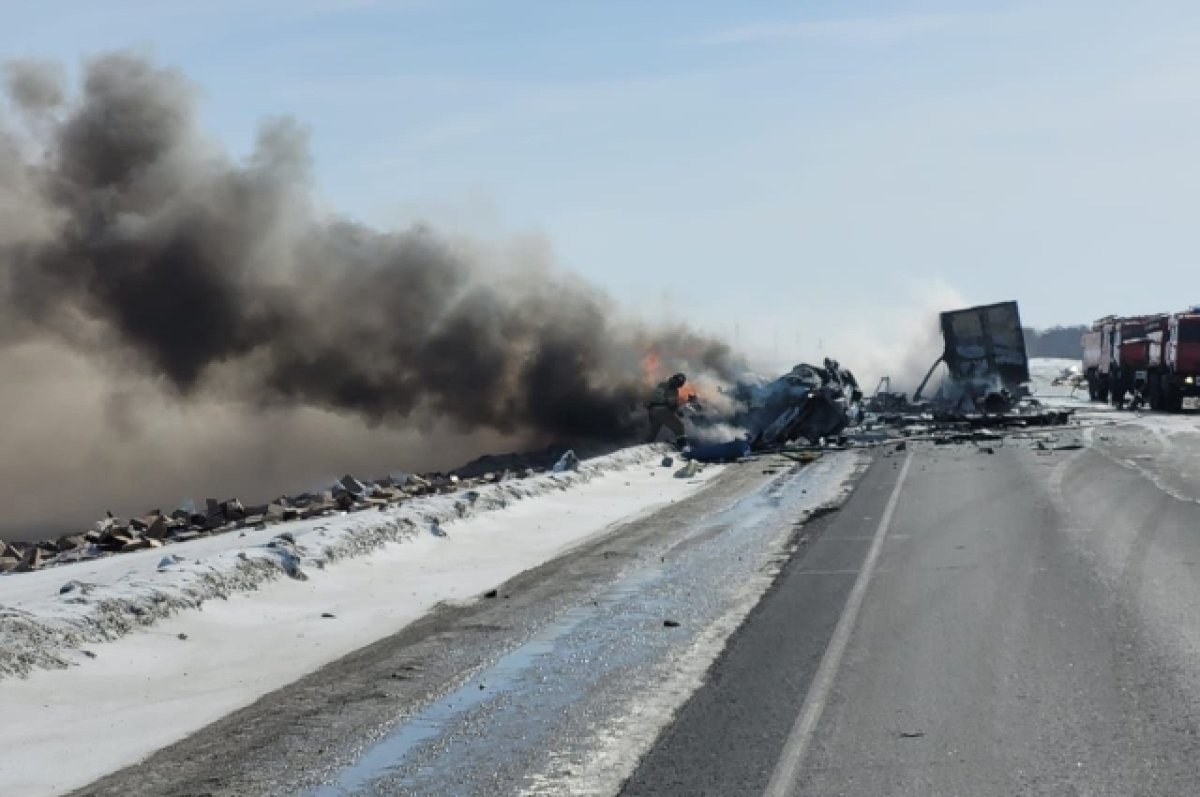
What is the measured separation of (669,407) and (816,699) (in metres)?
29.7

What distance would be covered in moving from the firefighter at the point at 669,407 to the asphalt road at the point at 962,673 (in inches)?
774

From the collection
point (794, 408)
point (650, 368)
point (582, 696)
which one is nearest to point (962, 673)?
point (582, 696)

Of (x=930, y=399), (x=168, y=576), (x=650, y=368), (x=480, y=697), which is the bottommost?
(x=480, y=697)

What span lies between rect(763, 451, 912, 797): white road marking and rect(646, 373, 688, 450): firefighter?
23.1 metres

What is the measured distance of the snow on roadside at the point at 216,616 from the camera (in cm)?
973

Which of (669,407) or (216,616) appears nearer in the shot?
(216,616)

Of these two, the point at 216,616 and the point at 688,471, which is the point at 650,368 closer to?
the point at 688,471

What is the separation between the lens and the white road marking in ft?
25.0

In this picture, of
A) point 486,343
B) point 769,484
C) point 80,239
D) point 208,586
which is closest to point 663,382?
point 486,343

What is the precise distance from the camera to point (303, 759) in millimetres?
8570

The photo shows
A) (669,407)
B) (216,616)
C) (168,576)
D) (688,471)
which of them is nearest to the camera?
(216,616)

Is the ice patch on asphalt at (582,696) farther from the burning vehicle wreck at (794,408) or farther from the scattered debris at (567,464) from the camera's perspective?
the burning vehicle wreck at (794,408)

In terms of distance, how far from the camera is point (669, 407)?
39031mm

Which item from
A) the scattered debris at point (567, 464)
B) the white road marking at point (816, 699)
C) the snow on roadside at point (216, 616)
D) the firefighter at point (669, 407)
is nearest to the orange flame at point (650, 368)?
the firefighter at point (669, 407)
